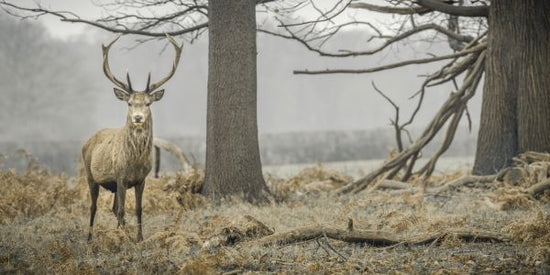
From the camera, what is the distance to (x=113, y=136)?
8289 mm

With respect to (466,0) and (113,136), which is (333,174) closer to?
(466,0)

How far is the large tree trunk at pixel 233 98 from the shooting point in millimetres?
10250

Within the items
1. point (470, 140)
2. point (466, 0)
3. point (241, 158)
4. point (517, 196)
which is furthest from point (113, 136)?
point (470, 140)

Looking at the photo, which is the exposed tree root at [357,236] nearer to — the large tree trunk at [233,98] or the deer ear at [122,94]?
the deer ear at [122,94]

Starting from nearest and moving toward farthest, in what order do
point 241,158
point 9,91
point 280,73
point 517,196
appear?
point 517,196 → point 241,158 → point 9,91 → point 280,73

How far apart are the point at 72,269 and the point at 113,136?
2.80 meters

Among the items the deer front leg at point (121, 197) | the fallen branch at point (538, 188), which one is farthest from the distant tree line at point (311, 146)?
the deer front leg at point (121, 197)

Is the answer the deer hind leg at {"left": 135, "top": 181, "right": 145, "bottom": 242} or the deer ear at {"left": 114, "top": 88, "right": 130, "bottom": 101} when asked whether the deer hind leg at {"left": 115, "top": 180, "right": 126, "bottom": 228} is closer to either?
the deer hind leg at {"left": 135, "top": 181, "right": 145, "bottom": 242}

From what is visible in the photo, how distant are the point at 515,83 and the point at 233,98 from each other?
4.78 m

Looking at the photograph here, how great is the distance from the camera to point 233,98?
404 inches

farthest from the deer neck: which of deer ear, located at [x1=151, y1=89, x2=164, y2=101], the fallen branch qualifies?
the fallen branch

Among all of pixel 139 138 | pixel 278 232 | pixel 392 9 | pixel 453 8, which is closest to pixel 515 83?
pixel 453 8

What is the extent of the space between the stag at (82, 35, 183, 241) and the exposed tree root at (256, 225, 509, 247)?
188 cm

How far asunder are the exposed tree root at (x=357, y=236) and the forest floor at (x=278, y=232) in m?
0.02
